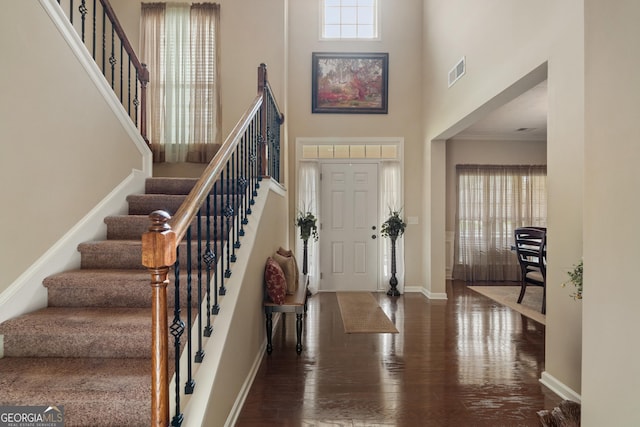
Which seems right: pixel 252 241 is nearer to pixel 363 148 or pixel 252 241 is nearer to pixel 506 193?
pixel 363 148

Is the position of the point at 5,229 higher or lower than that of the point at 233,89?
lower

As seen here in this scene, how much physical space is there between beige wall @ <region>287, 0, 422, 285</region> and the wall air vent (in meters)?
1.39

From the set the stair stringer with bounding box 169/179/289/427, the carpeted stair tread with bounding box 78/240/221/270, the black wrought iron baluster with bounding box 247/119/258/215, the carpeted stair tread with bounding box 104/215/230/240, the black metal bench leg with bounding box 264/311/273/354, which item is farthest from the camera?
the black metal bench leg with bounding box 264/311/273/354

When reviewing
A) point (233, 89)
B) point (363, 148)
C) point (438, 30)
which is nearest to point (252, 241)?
point (233, 89)

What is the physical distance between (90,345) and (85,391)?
34 cm

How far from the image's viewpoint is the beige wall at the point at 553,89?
2.17 metres

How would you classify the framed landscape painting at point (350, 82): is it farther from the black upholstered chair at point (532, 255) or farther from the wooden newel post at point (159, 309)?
the wooden newel post at point (159, 309)

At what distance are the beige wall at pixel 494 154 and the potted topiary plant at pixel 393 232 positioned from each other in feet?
5.96

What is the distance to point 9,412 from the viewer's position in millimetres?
1352

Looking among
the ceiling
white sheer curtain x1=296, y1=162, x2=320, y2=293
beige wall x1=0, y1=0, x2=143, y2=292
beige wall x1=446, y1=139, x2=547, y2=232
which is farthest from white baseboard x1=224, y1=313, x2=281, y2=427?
beige wall x1=446, y1=139, x2=547, y2=232

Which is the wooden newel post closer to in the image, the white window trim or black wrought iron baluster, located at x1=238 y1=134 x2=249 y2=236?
black wrought iron baluster, located at x1=238 y1=134 x2=249 y2=236

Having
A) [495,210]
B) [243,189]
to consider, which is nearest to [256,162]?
[243,189]

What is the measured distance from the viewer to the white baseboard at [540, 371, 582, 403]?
2.20 metres

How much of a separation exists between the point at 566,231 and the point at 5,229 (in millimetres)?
3719
